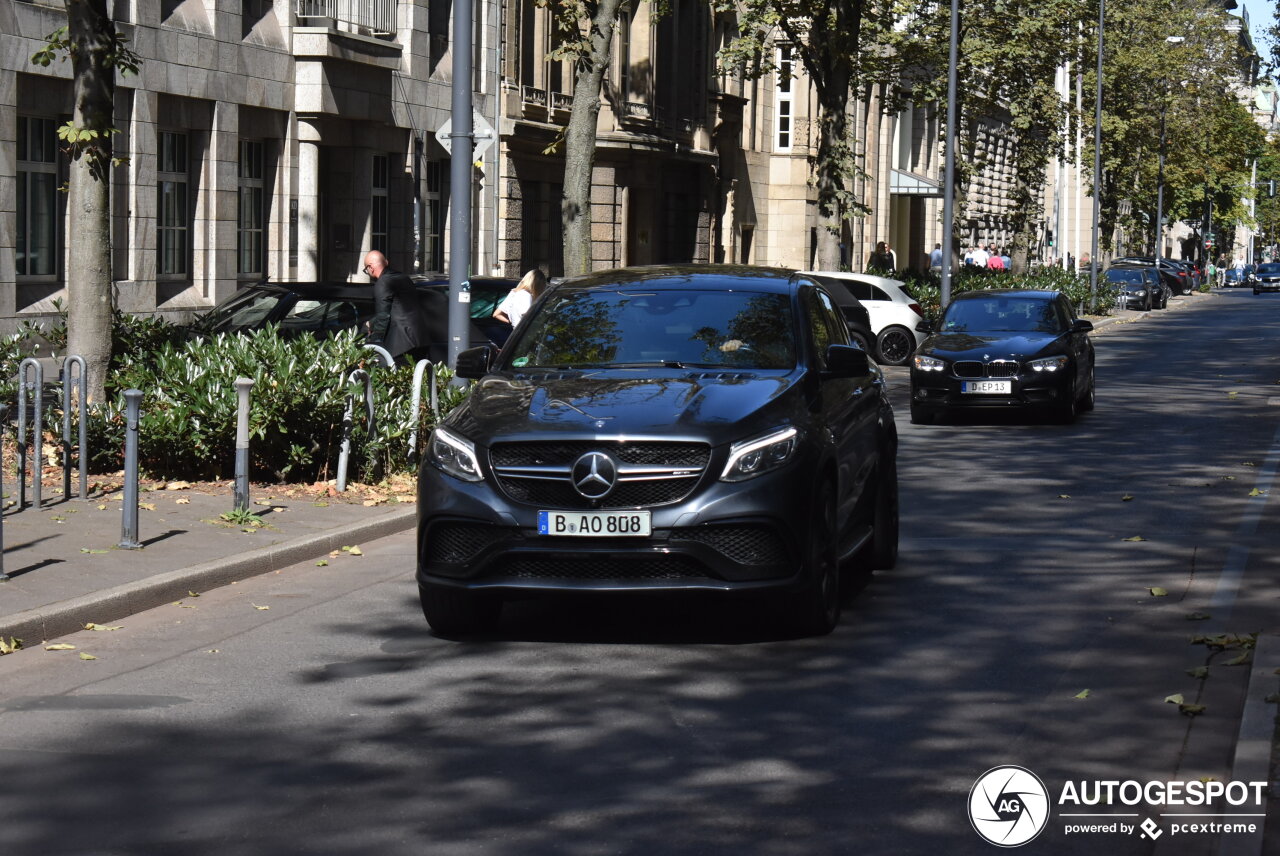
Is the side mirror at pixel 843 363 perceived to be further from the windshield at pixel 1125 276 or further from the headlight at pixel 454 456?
the windshield at pixel 1125 276

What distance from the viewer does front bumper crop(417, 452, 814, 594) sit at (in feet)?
25.9

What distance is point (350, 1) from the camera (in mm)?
30828

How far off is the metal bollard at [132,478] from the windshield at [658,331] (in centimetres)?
231

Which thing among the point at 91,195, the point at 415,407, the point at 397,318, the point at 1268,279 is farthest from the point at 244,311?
the point at 1268,279

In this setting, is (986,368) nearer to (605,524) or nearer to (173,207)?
(173,207)

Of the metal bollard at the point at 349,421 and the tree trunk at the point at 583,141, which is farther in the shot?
the tree trunk at the point at 583,141

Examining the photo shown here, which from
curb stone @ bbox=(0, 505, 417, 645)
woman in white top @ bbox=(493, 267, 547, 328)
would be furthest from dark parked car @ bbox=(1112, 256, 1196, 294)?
curb stone @ bbox=(0, 505, 417, 645)

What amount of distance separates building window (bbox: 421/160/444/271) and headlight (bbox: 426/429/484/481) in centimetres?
2655

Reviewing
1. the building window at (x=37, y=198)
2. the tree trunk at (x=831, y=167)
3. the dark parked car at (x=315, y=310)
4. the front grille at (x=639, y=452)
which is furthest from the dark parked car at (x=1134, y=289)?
the front grille at (x=639, y=452)

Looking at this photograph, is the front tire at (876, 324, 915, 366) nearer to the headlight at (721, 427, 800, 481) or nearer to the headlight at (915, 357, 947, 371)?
the headlight at (915, 357, 947, 371)

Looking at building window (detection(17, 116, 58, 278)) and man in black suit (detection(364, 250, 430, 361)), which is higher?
building window (detection(17, 116, 58, 278))

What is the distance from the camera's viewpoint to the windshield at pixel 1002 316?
70.5 ft

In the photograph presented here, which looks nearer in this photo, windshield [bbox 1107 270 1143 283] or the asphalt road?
the asphalt road

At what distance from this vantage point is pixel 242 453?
462 inches
